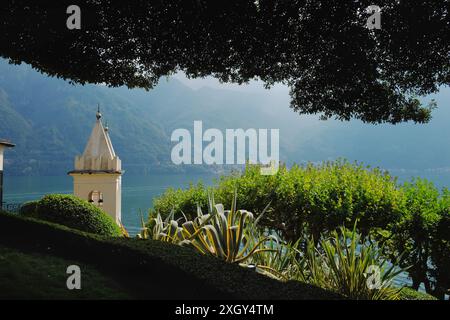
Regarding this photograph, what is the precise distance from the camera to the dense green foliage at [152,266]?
5074 millimetres

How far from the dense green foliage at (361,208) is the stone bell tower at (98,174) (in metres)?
7.09

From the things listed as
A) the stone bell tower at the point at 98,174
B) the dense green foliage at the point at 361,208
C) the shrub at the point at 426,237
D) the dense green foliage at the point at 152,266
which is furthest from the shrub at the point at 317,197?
the stone bell tower at the point at 98,174

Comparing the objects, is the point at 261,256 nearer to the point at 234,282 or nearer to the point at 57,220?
the point at 234,282

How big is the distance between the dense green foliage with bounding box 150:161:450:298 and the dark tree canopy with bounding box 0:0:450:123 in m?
2.73

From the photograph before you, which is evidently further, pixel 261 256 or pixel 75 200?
pixel 75 200

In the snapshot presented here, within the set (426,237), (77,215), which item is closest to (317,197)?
(426,237)

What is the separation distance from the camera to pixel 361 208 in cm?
→ 1116

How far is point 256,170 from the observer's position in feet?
44.2

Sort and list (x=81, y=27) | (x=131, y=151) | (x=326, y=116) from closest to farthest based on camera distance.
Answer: (x=81, y=27), (x=326, y=116), (x=131, y=151)

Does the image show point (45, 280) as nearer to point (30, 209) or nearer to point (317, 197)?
point (30, 209)

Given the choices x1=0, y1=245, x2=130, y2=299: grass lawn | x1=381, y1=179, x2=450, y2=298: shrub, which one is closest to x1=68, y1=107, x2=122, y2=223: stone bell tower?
x1=381, y1=179, x2=450, y2=298: shrub

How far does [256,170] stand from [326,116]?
4397 mm

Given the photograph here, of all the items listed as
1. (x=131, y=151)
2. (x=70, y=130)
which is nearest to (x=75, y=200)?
(x=131, y=151)
